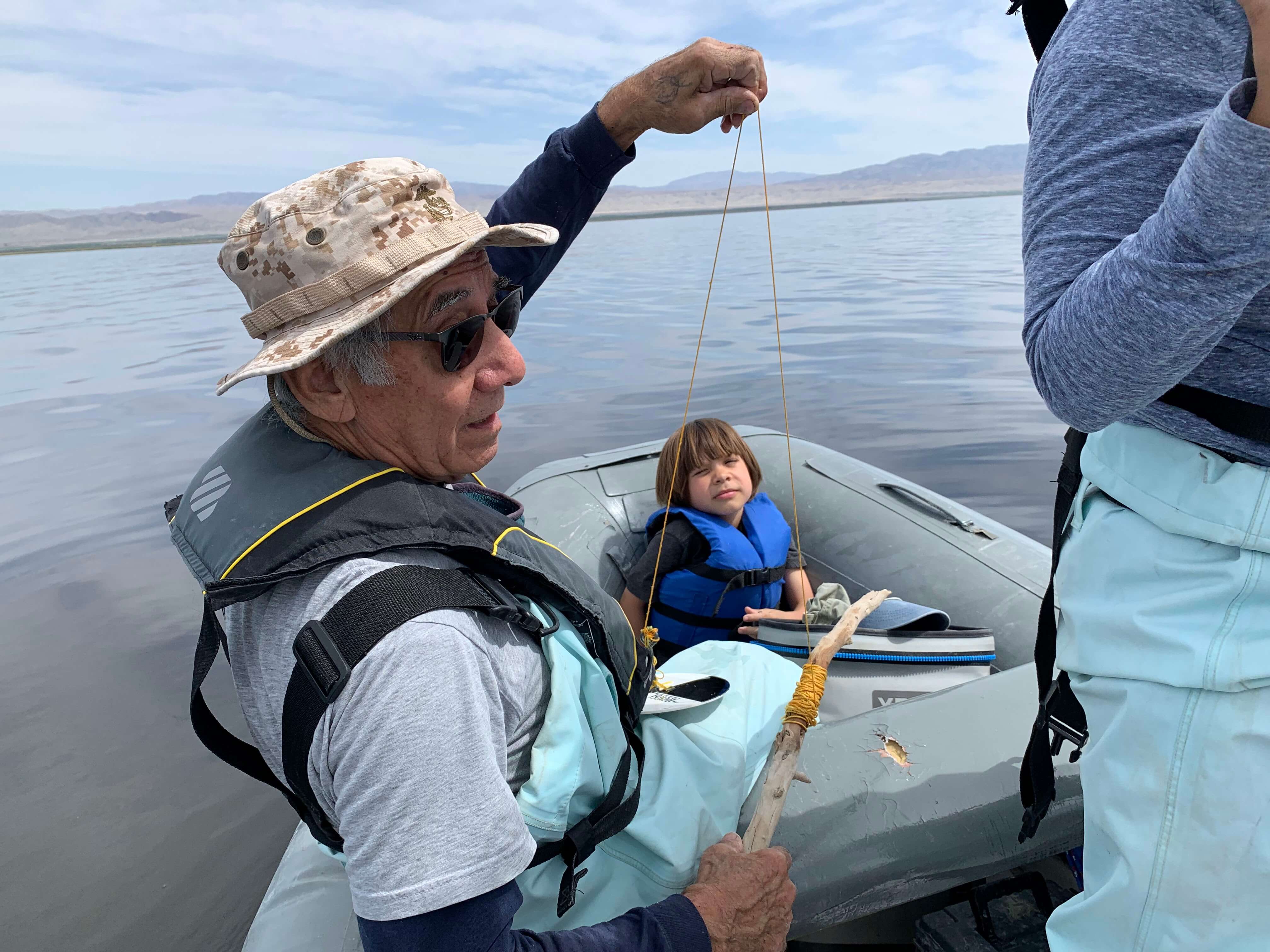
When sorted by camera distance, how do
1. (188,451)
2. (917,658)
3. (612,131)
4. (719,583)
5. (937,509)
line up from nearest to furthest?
1. (612,131)
2. (917,658)
3. (719,583)
4. (937,509)
5. (188,451)

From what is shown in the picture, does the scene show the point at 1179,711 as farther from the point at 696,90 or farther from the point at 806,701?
the point at 696,90

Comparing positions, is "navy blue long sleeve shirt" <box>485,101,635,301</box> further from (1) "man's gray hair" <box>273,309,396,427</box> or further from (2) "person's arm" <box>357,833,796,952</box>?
(2) "person's arm" <box>357,833,796,952</box>

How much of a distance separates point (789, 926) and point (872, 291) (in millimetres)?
12826

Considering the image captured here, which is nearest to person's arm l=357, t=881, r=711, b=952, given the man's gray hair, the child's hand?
the man's gray hair

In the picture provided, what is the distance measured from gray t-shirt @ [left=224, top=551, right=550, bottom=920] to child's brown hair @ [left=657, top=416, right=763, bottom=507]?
1.85 metres

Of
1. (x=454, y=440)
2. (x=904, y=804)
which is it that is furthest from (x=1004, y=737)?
(x=454, y=440)

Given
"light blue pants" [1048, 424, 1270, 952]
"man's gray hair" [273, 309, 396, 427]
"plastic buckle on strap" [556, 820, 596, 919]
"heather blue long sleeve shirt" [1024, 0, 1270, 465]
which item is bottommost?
"plastic buckle on strap" [556, 820, 596, 919]

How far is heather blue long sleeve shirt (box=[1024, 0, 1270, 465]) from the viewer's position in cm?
59

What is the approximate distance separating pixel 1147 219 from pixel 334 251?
0.87 meters

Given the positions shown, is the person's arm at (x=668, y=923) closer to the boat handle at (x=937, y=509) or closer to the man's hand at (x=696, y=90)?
the man's hand at (x=696, y=90)

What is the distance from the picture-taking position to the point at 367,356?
1.05 metres

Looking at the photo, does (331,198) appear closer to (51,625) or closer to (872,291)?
(51,625)

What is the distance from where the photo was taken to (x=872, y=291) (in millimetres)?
13062

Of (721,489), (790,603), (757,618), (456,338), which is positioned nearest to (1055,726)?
(456,338)
